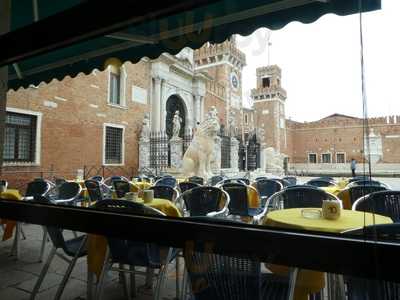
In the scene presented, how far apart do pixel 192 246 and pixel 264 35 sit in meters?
1.60

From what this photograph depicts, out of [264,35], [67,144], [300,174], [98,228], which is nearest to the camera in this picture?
[98,228]

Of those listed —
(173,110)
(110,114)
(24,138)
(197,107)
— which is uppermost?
(197,107)

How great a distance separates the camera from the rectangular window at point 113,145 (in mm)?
10906

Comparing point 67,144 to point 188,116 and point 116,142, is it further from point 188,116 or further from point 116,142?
point 188,116

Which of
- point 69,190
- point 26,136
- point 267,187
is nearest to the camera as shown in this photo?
point 69,190

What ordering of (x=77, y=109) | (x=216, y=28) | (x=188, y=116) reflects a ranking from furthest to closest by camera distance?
(x=188, y=116) → (x=77, y=109) → (x=216, y=28)

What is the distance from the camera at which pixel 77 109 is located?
9.51 meters

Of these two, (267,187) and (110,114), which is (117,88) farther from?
(267,187)

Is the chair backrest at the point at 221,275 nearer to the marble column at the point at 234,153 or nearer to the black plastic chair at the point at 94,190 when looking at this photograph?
the black plastic chair at the point at 94,190

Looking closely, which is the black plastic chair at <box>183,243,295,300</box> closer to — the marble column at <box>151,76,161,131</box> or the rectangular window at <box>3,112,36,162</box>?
the rectangular window at <box>3,112,36,162</box>

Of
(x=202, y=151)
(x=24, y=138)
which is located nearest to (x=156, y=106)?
(x=202, y=151)

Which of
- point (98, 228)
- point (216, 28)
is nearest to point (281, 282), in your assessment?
point (98, 228)

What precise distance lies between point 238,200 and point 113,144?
8453mm

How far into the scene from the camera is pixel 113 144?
11297 millimetres
